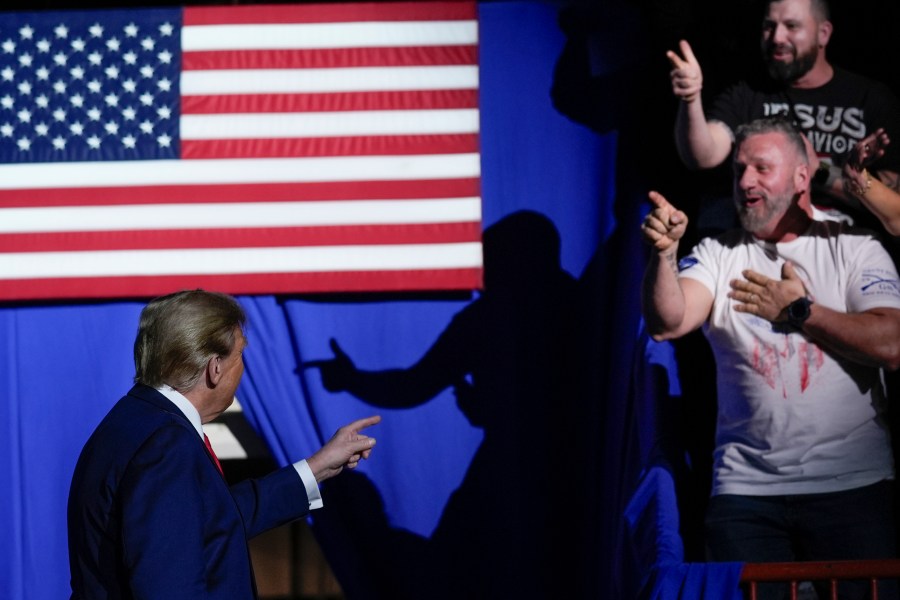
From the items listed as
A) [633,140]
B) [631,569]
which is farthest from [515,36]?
[631,569]

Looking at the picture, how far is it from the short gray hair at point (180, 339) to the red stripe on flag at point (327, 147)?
1908 mm

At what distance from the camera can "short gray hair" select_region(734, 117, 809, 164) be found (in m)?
3.04

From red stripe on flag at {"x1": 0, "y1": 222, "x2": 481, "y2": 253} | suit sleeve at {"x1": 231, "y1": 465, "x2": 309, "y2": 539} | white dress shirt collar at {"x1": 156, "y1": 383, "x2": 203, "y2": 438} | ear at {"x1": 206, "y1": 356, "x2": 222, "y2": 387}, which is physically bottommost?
suit sleeve at {"x1": 231, "y1": 465, "x2": 309, "y2": 539}

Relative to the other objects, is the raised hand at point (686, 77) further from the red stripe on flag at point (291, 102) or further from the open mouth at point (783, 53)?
the red stripe on flag at point (291, 102)

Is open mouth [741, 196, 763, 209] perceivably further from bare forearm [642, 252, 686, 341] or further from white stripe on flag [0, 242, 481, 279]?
white stripe on flag [0, 242, 481, 279]

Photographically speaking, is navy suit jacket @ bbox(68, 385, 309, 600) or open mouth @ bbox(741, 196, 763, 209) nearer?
navy suit jacket @ bbox(68, 385, 309, 600)

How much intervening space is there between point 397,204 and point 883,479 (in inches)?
75.8

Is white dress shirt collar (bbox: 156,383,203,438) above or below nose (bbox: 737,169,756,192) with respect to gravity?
below

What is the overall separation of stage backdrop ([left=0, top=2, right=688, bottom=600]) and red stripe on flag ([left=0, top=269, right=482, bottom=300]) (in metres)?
0.07

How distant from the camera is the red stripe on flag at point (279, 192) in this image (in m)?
3.99

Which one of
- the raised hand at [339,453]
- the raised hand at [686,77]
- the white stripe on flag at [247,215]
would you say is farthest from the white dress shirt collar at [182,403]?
the white stripe on flag at [247,215]

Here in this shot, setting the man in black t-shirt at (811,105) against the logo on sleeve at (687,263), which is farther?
the man in black t-shirt at (811,105)

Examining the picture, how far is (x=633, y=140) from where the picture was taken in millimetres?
4023

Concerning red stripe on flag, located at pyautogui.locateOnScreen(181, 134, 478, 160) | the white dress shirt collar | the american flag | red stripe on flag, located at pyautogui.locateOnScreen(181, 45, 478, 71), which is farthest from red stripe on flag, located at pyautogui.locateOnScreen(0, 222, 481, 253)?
Result: the white dress shirt collar
